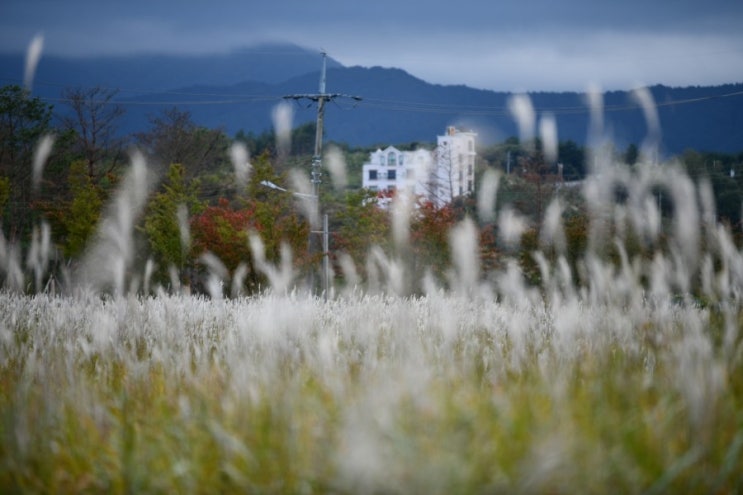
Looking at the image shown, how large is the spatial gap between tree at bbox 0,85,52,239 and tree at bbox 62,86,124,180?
1413 millimetres

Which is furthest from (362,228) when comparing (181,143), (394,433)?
(394,433)

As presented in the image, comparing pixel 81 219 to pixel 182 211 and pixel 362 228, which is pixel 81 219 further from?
pixel 362 228

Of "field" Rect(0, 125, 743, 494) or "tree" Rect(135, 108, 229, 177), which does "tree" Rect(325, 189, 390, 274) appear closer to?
"tree" Rect(135, 108, 229, 177)

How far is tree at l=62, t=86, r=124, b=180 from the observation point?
2966cm

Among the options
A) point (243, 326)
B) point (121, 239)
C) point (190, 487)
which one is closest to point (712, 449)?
point (190, 487)

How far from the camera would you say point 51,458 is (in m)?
3.27

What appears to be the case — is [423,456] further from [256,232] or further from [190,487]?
[256,232]

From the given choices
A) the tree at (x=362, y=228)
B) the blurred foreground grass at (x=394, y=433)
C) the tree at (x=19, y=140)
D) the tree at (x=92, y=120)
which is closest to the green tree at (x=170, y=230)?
the tree at (x=362, y=228)

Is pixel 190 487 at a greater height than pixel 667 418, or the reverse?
pixel 667 418

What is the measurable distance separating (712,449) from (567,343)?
1749 millimetres

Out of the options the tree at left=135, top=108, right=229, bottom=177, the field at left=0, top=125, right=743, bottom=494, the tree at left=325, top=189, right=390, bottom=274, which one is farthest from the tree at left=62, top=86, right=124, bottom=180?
the field at left=0, top=125, right=743, bottom=494

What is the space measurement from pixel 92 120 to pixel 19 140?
3.29 meters

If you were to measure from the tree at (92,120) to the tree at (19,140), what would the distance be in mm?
1413

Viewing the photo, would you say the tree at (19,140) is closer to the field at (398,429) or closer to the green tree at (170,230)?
the green tree at (170,230)
